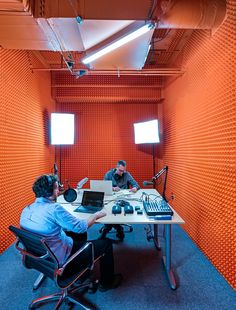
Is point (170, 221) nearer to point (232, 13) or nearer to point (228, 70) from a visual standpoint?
point (228, 70)

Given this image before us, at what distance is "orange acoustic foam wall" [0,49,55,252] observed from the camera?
9.69ft

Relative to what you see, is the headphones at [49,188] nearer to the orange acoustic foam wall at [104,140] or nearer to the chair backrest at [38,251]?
the chair backrest at [38,251]

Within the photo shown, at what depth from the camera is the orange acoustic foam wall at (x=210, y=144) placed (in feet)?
7.29

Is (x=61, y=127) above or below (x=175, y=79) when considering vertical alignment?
below

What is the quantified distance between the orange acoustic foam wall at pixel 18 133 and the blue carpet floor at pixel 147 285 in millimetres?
754

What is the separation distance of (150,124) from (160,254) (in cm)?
293

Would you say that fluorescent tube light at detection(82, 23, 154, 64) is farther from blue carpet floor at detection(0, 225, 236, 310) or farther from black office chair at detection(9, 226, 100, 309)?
blue carpet floor at detection(0, 225, 236, 310)

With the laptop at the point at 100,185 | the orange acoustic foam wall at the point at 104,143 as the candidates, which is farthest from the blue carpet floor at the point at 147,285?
the orange acoustic foam wall at the point at 104,143

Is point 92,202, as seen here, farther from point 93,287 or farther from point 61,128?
point 61,128

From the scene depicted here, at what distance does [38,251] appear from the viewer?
1.62 m

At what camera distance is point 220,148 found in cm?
244

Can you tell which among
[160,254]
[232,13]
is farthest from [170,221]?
[232,13]

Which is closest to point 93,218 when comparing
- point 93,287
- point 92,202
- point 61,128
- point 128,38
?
point 92,202

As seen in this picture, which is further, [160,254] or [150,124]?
[150,124]
